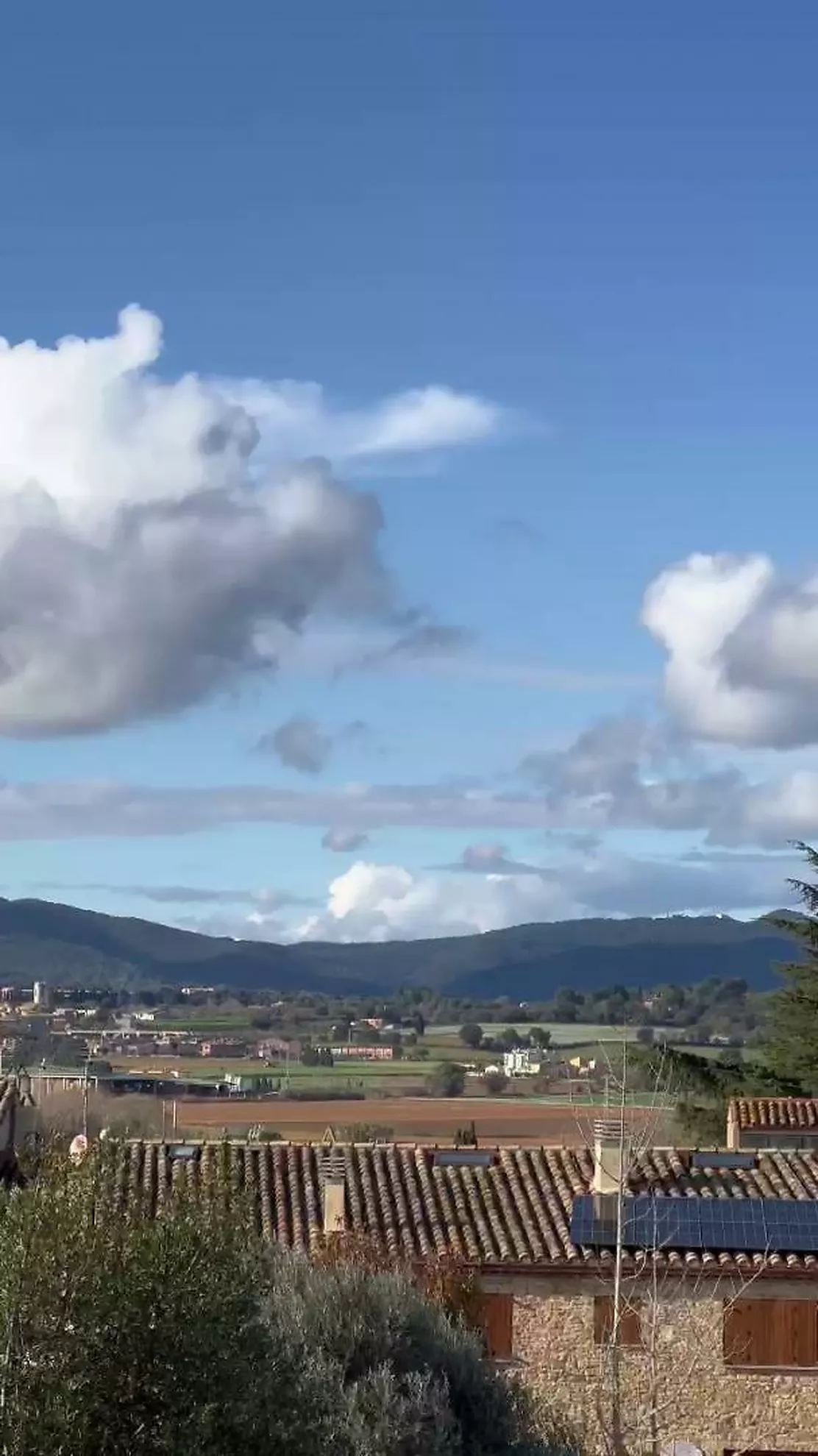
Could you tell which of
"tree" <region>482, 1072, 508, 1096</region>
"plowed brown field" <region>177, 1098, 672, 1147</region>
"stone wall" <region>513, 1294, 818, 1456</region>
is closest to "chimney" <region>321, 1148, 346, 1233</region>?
"stone wall" <region>513, 1294, 818, 1456</region>

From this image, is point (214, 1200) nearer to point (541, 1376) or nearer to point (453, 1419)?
point (453, 1419)

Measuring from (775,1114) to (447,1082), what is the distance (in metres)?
101

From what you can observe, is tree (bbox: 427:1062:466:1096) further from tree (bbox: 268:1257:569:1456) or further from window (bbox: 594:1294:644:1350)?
tree (bbox: 268:1257:569:1456)

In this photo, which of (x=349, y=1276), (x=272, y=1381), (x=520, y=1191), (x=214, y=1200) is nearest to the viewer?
(x=272, y=1381)

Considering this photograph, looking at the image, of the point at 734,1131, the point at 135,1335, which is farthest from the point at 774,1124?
the point at 135,1335

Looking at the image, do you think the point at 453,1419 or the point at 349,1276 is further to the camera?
the point at 349,1276

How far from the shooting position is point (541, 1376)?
93.7 feet

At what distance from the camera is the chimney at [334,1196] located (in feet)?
99.1

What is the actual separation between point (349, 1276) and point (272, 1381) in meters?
6.51

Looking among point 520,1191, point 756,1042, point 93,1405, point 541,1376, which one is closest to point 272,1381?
point 93,1405

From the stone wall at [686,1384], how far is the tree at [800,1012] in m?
22.9

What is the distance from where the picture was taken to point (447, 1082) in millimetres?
138875

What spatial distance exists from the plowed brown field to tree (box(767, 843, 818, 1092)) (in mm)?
18129

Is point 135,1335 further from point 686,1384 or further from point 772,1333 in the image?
point 772,1333
